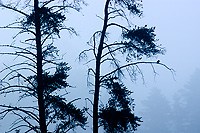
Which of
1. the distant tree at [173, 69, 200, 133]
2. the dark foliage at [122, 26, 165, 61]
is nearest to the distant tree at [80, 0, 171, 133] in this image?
the dark foliage at [122, 26, 165, 61]

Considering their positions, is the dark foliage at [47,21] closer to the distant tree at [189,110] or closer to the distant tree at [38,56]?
the distant tree at [38,56]

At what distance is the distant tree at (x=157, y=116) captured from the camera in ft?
211

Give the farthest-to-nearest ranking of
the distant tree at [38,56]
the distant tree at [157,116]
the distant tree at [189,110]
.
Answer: the distant tree at [157,116]
the distant tree at [189,110]
the distant tree at [38,56]

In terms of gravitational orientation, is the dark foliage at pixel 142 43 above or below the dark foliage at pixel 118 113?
above

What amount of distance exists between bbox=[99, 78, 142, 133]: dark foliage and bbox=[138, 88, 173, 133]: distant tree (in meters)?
56.7

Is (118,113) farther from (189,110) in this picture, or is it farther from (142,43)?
(189,110)

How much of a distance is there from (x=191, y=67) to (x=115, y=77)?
445 ft

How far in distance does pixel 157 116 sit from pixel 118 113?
206 feet

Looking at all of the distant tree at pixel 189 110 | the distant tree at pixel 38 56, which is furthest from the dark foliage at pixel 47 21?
the distant tree at pixel 189 110

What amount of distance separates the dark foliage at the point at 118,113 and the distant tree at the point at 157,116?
56715 mm

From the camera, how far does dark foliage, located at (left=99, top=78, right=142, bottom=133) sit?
798cm

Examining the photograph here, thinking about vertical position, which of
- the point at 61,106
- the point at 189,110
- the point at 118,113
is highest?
the point at 189,110

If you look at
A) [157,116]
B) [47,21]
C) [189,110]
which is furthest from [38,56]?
[189,110]

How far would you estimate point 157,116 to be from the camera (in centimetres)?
6781
